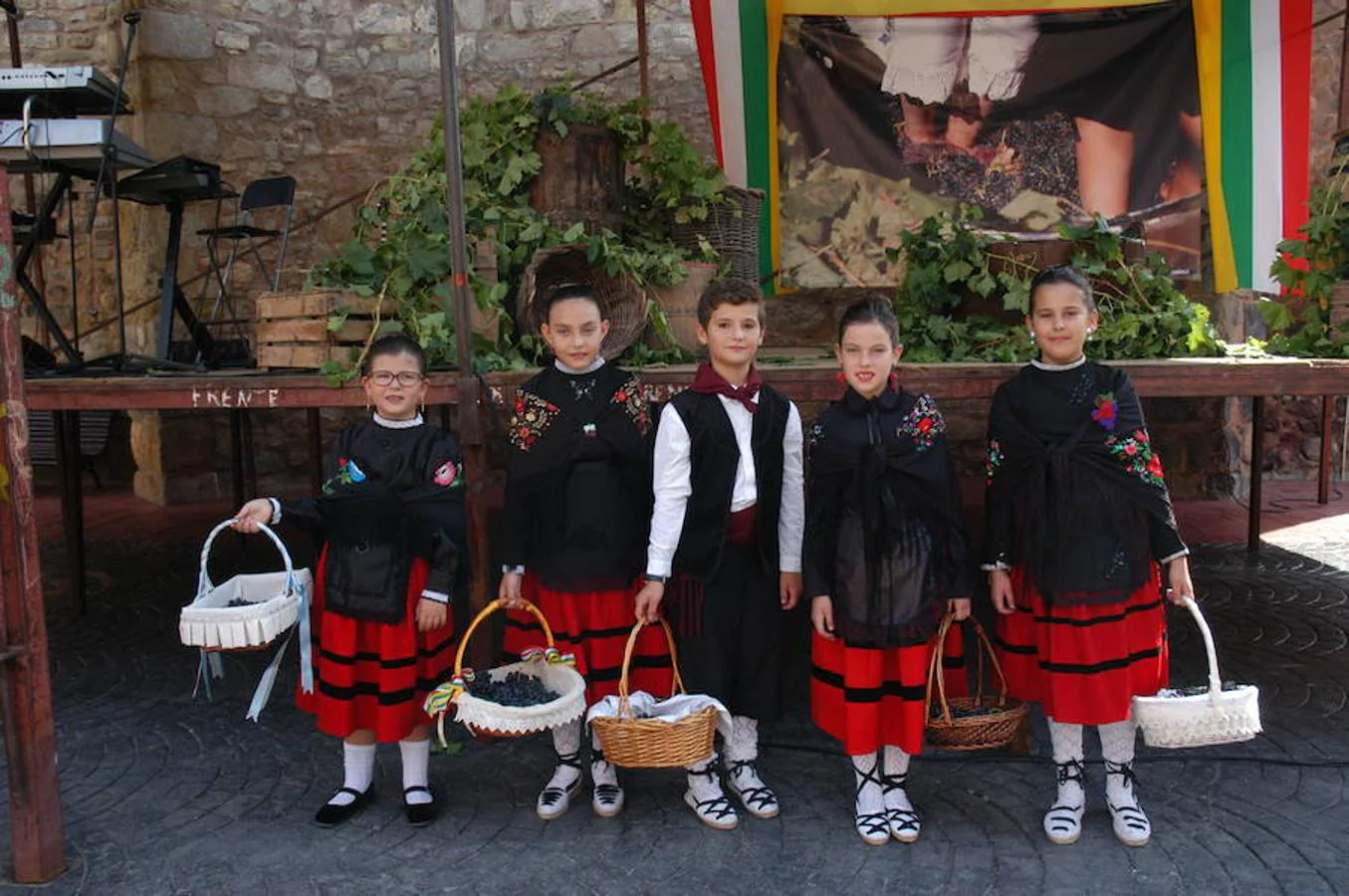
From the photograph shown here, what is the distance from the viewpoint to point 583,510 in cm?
323

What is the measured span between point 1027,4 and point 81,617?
21.4 ft

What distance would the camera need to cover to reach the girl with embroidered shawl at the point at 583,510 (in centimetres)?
323

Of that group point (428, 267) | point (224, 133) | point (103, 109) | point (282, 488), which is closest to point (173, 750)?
point (428, 267)

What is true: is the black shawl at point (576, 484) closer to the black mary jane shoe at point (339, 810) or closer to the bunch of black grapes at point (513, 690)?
the bunch of black grapes at point (513, 690)

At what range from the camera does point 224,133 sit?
27.6 feet

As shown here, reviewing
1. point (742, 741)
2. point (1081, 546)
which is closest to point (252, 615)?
point (742, 741)

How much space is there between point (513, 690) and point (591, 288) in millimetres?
1808

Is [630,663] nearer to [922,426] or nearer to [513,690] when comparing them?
[513,690]

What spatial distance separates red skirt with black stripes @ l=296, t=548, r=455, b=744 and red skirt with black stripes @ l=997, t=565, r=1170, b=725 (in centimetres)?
185

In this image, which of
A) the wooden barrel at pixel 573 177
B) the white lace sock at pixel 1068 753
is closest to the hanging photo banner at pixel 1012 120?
the wooden barrel at pixel 573 177

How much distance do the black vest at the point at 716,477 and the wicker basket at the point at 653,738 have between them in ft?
1.44

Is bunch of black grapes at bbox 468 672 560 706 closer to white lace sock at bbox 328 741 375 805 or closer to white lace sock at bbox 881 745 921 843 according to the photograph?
white lace sock at bbox 328 741 375 805

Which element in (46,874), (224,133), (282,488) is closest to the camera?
(46,874)

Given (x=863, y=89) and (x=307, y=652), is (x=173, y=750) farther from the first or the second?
(x=863, y=89)
